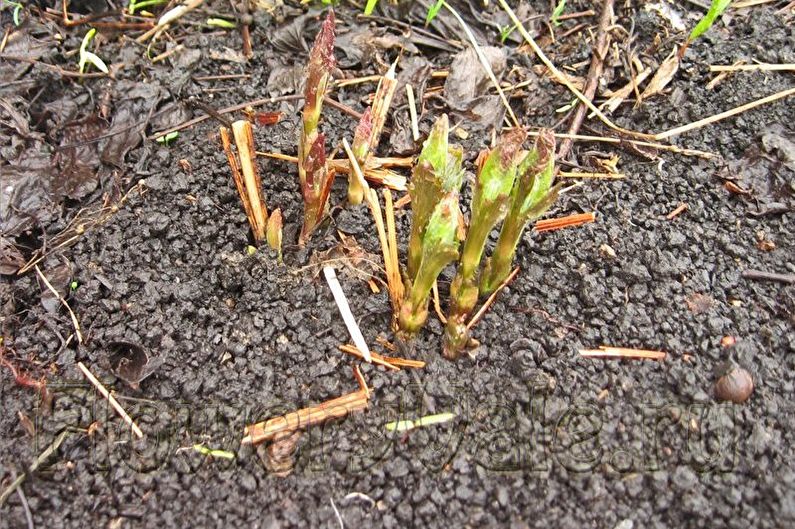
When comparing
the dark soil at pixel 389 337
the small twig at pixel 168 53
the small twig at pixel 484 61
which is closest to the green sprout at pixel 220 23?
the small twig at pixel 168 53

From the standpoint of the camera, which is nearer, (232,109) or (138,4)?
(232,109)

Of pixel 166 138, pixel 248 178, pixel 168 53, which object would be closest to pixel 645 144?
pixel 248 178

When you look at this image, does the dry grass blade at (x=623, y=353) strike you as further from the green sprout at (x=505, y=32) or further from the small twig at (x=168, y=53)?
the small twig at (x=168, y=53)

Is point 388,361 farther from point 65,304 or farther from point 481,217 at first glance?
point 65,304

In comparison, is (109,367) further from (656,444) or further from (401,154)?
(656,444)

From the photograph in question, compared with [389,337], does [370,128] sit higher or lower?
higher

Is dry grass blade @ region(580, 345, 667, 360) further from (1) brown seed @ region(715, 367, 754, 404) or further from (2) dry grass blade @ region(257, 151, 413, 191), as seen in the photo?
(2) dry grass blade @ region(257, 151, 413, 191)
